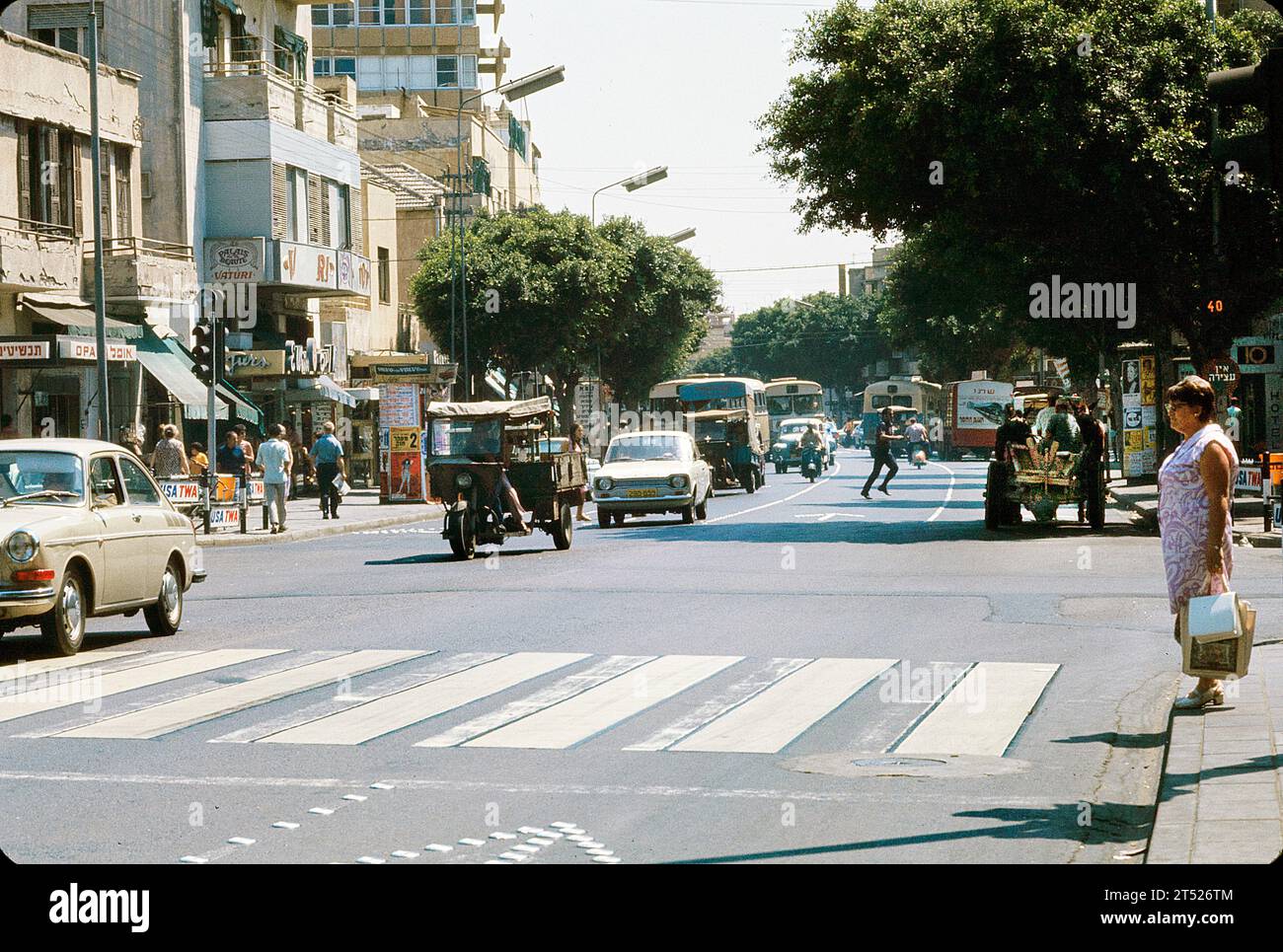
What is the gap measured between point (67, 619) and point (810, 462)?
41.4 meters

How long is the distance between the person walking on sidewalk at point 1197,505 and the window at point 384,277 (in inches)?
2144

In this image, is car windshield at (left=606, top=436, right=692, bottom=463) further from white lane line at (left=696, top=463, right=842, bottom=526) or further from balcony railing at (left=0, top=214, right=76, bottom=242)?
balcony railing at (left=0, top=214, right=76, bottom=242)

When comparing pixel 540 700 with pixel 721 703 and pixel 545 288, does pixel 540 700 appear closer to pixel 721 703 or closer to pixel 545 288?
pixel 721 703

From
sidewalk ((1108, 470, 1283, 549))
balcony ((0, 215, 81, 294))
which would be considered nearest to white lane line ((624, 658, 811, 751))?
sidewalk ((1108, 470, 1283, 549))

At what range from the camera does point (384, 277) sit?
63.4 metres

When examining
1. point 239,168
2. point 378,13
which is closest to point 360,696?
point 239,168

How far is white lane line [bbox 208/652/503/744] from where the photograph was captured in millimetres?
9758

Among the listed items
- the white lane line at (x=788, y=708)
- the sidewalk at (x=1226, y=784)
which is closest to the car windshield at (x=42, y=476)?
the white lane line at (x=788, y=708)

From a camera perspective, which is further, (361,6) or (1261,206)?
(361,6)
